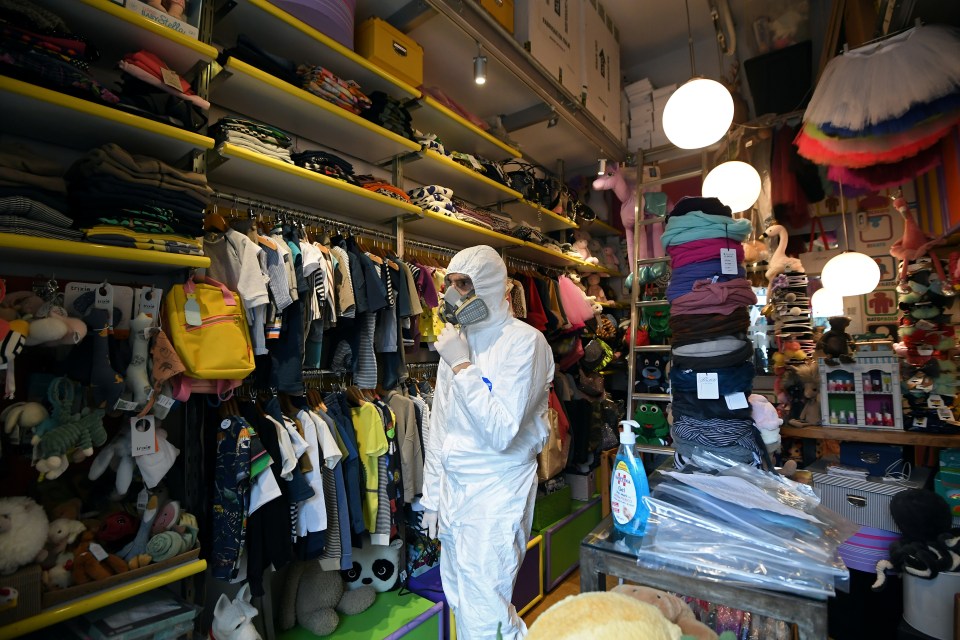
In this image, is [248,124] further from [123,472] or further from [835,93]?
[835,93]

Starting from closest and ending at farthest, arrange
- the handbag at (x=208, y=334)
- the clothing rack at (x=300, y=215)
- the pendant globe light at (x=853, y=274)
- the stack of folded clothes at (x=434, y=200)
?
the handbag at (x=208, y=334)
the clothing rack at (x=300, y=215)
the pendant globe light at (x=853, y=274)
the stack of folded clothes at (x=434, y=200)

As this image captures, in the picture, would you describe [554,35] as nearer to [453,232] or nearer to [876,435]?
[453,232]

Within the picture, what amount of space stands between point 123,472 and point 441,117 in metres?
2.29

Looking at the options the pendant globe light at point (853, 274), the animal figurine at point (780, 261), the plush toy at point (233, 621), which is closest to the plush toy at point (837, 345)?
the pendant globe light at point (853, 274)

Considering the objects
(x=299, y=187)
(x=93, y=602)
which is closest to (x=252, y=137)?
(x=299, y=187)

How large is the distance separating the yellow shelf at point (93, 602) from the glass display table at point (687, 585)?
1279 millimetres

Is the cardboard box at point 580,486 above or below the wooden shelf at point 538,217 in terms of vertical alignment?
below

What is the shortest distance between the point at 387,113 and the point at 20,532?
6.81ft

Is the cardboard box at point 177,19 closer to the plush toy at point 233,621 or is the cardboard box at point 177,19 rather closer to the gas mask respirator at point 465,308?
the gas mask respirator at point 465,308

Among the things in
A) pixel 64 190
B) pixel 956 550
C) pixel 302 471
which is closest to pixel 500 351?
pixel 302 471

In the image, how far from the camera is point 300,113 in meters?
2.11

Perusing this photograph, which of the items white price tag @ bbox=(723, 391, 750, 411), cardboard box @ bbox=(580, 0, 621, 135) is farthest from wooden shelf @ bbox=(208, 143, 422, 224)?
cardboard box @ bbox=(580, 0, 621, 135)

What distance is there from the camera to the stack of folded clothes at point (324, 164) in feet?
6.66

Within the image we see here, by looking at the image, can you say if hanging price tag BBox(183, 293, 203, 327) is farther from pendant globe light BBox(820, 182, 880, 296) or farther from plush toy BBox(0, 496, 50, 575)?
pendant globe light BBox(820, 182, 880, 296)
